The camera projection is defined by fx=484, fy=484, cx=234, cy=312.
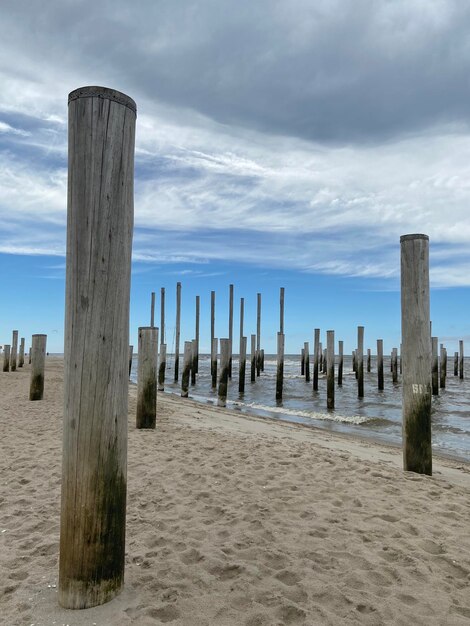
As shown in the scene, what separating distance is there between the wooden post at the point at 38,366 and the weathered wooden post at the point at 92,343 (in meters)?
9.35

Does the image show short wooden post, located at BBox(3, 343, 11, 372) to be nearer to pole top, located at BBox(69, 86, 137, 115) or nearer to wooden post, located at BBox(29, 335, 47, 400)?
wooden post, located at BBox(29, 335, 47, 400)

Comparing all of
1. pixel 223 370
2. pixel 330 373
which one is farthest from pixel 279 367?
pixel 223 370

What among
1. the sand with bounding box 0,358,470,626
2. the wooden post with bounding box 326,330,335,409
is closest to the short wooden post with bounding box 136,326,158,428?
the sand with bounding box 0,358,470,626

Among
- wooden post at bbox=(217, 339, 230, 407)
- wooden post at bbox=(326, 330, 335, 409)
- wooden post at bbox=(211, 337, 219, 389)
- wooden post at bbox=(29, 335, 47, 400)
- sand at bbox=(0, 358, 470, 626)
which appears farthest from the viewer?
wooden post at bbox=(211, 337, 219, 389)

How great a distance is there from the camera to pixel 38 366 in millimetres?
11039

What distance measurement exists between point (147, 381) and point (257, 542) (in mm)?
4975

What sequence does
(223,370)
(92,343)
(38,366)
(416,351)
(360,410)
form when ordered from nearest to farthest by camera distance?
1. (92,343)
2. (416,351)
3. (38,366)
4. (223,370)
5. (360,410)

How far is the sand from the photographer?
7.98 feet

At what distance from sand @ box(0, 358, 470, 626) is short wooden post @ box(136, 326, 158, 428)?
1901 millimetres

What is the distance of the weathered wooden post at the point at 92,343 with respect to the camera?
229cm

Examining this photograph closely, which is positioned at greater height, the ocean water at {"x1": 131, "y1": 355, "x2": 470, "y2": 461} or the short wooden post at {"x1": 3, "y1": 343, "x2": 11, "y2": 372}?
the short wooden post at {"x1": 3, "y1": 343, "x2": 11, "y2": 372}

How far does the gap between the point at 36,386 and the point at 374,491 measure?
29.4 feet

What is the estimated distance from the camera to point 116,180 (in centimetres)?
234

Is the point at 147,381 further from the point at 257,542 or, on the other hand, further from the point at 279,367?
the point at 279,367
